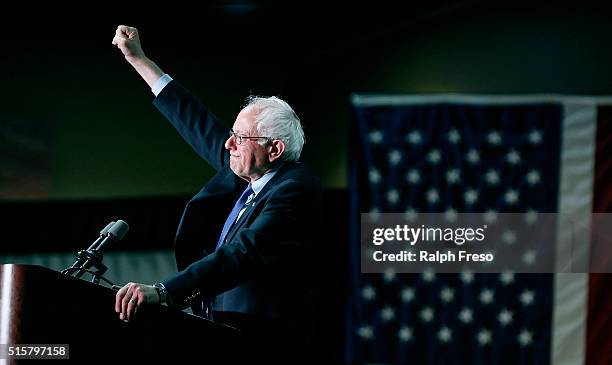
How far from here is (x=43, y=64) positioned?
5.88 m

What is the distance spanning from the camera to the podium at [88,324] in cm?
172

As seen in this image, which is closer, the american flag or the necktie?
the necktie

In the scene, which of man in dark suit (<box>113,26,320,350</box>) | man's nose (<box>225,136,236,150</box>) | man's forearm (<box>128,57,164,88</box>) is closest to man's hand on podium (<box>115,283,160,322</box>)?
man in dark suit (<box>113,26,320,350</box>)

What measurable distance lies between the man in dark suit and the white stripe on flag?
3.20 meters

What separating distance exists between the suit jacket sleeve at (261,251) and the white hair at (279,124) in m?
0.20

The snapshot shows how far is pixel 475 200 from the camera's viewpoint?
5.43 metres

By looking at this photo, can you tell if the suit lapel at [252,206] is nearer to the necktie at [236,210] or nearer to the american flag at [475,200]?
the necktie at [236,210]

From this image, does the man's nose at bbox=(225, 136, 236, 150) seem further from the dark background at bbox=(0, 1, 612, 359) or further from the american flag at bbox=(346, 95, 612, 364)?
the dark background at bbox=(0, 1, 612, 359)

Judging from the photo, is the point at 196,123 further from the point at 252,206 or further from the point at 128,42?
the point at 252,206

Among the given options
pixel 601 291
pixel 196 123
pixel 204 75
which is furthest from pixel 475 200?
pixel 196 123

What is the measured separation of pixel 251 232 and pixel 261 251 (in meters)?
0.05

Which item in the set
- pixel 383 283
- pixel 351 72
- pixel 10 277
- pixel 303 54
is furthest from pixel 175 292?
pixel 303 54

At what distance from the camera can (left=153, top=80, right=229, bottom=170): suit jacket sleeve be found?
259 cm

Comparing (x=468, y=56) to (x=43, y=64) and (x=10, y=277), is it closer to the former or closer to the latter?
(x=43, y=64)
